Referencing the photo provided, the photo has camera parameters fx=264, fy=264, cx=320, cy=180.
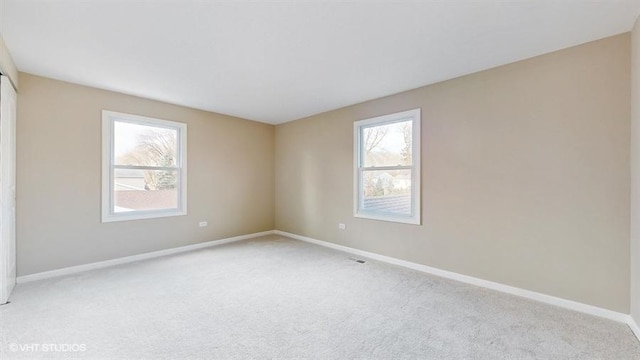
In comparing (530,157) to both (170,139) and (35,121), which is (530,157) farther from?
(35,121)

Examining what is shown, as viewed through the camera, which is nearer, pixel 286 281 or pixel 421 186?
pixel 286 281

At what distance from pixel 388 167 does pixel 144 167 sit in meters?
3.74

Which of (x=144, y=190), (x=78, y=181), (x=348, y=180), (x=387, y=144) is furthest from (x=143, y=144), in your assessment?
(x=387, y=144)

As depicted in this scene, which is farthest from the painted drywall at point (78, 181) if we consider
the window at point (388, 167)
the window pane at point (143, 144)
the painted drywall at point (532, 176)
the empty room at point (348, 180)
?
the painted drywall at point (532, 176)

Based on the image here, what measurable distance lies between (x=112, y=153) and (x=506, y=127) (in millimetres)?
5050

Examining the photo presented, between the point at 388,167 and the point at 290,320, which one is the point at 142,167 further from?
the point at 388,167

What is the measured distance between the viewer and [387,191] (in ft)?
13.3

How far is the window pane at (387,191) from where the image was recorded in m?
3.77

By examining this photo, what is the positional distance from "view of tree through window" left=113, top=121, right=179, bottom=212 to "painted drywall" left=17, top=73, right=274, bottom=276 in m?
0.23

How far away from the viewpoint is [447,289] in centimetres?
291

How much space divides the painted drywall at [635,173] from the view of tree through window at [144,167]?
5452mm

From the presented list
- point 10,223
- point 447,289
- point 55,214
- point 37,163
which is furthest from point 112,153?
point 447,289

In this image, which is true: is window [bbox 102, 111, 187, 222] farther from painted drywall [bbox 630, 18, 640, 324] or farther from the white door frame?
painted drywall [bbox 630, 18, 640, 324]

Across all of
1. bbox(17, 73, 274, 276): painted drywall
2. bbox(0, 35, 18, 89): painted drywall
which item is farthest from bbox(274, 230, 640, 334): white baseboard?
bbox(0, 35, 18, 89): painted drywall
